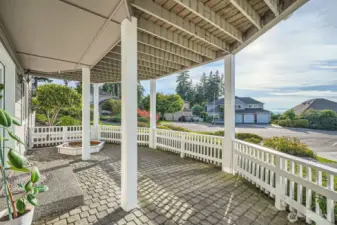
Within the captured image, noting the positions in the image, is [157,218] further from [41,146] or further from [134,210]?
[41,146]

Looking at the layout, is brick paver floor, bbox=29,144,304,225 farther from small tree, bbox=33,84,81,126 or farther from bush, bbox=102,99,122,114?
bush, bbox=102,99,122,114

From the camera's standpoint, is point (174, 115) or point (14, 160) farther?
point (174, 115)

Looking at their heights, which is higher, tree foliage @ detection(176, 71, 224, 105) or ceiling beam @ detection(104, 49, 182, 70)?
tree foliage @ detection(176, 71, 224, 105)

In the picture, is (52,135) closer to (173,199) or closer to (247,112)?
(173,199)

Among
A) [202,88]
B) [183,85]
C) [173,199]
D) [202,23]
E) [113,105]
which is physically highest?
[183,85]

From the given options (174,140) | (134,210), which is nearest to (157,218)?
(134,210)

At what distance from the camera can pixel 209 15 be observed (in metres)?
2.71

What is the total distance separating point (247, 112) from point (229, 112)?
23107mm

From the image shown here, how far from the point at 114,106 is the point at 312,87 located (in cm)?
1912

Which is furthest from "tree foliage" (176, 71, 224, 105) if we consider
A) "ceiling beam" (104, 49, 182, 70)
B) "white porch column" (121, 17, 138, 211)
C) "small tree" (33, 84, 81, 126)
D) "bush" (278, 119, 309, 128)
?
"white porch column" (121, 17, 138, 211)

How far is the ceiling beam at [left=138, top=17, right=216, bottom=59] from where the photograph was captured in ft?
9.94

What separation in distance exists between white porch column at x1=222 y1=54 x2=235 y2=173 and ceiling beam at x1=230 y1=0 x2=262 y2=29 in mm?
1261

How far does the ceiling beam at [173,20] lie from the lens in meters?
2.45

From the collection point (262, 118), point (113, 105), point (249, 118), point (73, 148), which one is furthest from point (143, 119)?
point (262, 118)
